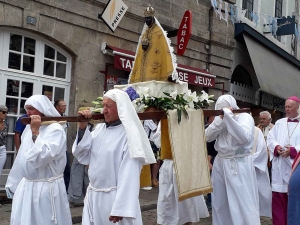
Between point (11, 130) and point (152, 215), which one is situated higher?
point (11, 130)

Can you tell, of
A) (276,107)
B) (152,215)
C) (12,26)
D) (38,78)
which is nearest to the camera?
(152,215)

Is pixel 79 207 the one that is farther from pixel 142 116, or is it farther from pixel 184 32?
pixel 184 32

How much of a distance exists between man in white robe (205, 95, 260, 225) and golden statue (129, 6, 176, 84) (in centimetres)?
93

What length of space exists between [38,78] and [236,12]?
24.8 feet

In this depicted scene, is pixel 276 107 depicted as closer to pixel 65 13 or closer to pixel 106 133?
pixel 65 13

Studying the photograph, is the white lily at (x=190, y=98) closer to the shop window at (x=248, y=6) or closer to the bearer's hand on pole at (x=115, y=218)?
the bearer's hand on pole at (x=115, y=218)

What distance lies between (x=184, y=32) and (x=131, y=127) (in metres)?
8.74

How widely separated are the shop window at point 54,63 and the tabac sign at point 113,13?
1304 mm

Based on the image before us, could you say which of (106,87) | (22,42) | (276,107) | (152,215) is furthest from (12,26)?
(276,107)

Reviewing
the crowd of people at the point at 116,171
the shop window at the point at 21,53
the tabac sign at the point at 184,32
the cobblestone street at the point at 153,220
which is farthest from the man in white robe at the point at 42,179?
the tabac sign at the point at 184,32

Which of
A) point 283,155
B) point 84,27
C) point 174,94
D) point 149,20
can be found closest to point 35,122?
point 174,94

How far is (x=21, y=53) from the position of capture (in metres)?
9.30

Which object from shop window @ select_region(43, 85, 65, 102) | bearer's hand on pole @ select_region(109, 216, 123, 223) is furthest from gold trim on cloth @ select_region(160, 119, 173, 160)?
shop window @ select_region(43, 85, 65, 102)

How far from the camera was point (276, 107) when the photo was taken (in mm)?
18734
